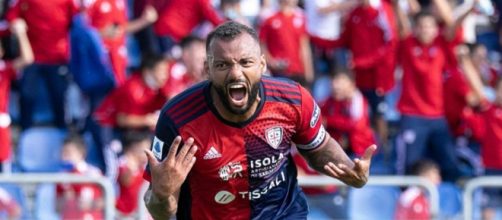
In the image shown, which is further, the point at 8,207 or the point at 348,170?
the point at 8,207

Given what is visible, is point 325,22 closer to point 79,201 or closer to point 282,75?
point 282,75

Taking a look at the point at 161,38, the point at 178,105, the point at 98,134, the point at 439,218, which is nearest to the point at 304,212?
the point at 178,105

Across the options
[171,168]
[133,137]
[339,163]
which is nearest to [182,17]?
[133,137]

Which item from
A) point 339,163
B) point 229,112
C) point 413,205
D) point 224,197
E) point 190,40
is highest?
point 229,112

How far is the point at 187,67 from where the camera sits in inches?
457

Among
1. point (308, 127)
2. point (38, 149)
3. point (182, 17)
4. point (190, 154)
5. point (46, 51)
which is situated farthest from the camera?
point (182, 17)

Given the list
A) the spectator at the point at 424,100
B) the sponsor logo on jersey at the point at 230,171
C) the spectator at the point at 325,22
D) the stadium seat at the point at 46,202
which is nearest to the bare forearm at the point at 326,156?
the sponsor logo on jersey at the point at 230,171

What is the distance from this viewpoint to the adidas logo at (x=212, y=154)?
620 centimetres

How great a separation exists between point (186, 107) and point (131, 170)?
5.05 m

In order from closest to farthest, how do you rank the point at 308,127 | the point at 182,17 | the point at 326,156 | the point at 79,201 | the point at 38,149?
the point at 308,127 → the point at 326,156 → the point at 79,201 → the point at 38,149 → the point at 182,17

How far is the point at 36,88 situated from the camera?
1206cm

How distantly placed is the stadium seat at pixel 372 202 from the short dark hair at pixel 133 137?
213 cm

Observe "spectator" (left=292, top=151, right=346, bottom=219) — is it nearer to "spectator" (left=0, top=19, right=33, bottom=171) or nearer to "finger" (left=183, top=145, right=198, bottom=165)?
"spectator" (left=0, top=19, right=33, bottom=171)

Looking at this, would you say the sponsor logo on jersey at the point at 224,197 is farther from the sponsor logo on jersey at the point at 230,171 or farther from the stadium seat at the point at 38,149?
the stadium seat at the point at 38,149
